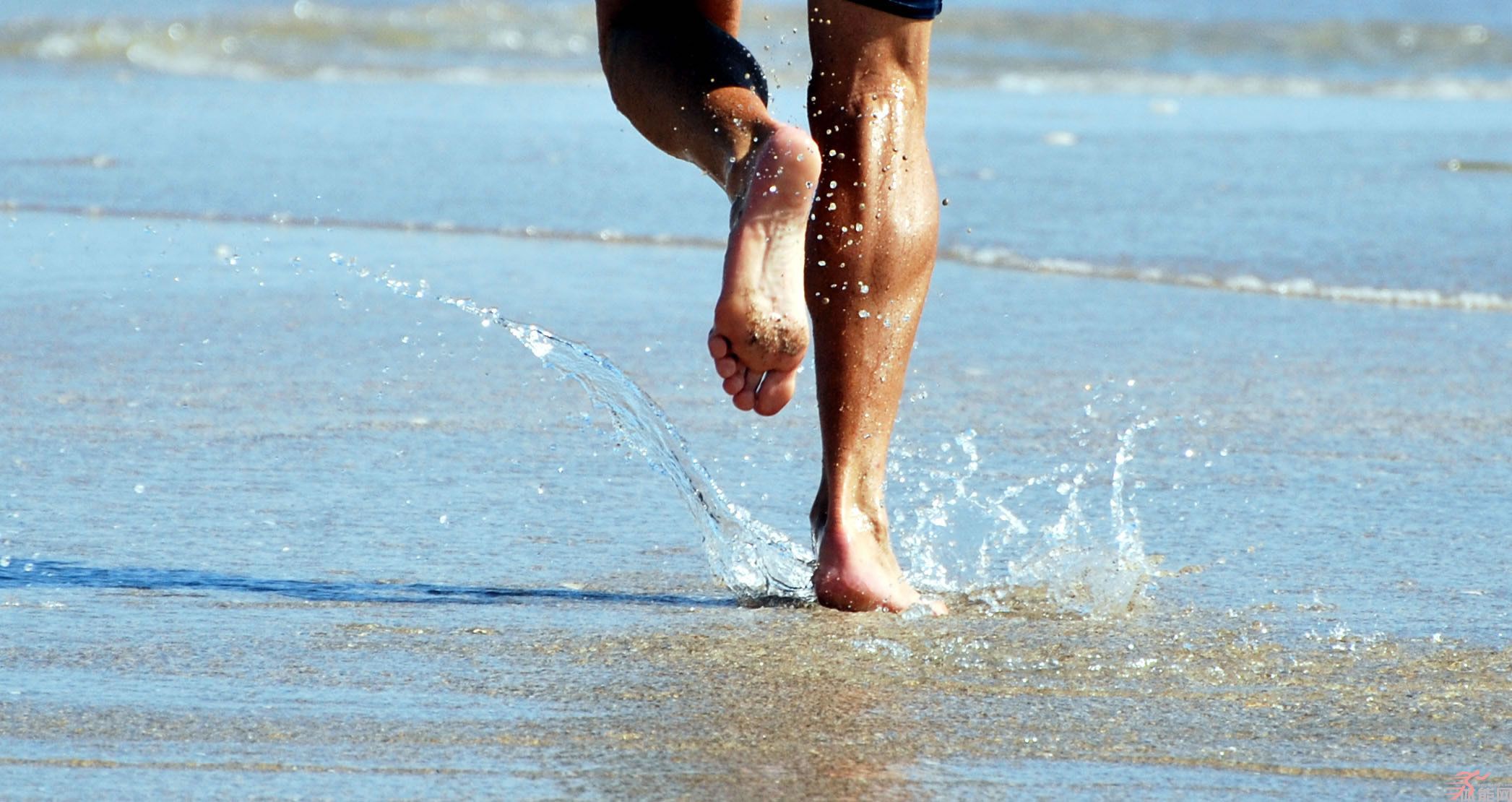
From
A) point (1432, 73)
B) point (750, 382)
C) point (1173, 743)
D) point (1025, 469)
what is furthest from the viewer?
point (1432, 73)

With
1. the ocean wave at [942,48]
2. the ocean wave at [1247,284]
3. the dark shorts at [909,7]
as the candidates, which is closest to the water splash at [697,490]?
the dark shorts at [909,7]

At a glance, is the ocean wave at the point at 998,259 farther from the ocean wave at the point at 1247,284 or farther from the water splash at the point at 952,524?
the water splash at the point at 952,524

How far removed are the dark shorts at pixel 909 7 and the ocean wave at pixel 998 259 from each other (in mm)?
2140

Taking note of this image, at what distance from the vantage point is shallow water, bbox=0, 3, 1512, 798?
1.58 meters

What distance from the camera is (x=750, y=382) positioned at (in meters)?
1.97

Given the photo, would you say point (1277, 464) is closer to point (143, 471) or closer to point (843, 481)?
point (843, 481)

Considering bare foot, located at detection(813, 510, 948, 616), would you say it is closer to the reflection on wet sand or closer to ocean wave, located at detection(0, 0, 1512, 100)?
the reflection on wet sand

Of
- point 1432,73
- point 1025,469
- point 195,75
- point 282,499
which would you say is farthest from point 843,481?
point 1432,73

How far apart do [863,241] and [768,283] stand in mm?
287

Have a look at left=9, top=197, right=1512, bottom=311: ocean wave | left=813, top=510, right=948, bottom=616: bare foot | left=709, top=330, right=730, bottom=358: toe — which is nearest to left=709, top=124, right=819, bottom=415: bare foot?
left=709, top=330, right=730, bottom=358: toe

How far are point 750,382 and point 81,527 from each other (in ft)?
2.74

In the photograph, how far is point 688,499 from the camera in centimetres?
228

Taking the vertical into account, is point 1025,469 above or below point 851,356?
below

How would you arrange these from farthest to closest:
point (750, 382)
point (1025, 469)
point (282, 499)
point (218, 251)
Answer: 1. point (218, 251)
2. point (1025, 469)
3. point (282, 499)
4. point (750, 382)
